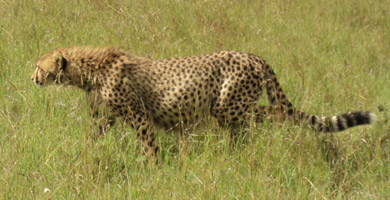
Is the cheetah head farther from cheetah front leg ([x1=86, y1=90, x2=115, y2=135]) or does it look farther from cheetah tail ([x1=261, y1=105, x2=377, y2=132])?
cheetah tail ([x1=261, y1=105, x2=377, y2=132])

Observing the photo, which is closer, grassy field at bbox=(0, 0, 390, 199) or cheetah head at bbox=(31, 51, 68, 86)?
grassy field at bbox=(0, 0, 390, 199)

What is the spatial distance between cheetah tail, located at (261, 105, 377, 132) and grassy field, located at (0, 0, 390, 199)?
8cm

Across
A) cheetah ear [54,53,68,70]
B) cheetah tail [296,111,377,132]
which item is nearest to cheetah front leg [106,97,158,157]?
cheetah ear [54,53,68,70]

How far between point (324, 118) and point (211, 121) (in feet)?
2.04

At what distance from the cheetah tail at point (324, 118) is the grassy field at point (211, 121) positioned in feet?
0.27

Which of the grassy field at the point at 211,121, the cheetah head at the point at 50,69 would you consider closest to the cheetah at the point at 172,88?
the cheetah head at the point at 50,69

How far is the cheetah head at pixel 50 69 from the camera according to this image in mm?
3637

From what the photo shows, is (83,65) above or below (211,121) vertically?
above

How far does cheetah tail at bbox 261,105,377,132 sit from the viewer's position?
3.34 meters

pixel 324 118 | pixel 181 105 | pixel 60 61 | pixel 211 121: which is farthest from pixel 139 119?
pixel 324 118

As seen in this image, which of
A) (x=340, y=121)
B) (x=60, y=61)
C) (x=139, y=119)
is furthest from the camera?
(x=60, y=61)

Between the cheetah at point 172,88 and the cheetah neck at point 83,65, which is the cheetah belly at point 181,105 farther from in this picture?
the cheetah neck at point 83,65

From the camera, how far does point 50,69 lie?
363cm

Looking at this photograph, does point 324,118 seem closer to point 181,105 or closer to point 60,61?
Answer: point 181,105
